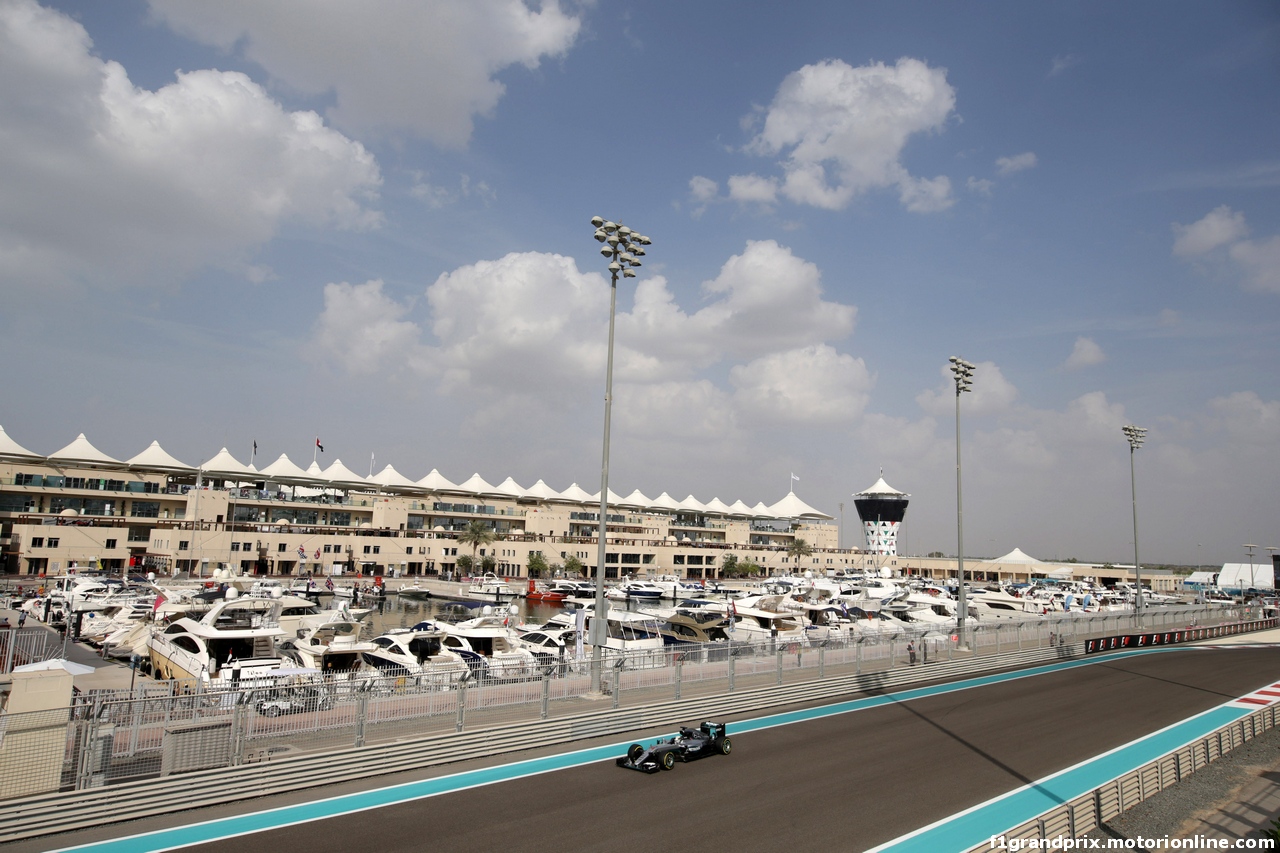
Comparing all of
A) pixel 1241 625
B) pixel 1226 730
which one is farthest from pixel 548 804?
pixel 1241 625

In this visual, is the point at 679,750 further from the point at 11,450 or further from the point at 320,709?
the point at 11,450

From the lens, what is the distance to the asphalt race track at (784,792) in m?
12.2

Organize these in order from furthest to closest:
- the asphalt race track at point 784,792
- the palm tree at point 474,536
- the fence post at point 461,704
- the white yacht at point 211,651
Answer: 1. the palm tree at point 474,536
2. the white yacht at point 211,651
3. the fence post at point 461,704
4. the asphalt race track at point 784,792

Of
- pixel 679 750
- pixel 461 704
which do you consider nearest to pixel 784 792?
pixel 679 750

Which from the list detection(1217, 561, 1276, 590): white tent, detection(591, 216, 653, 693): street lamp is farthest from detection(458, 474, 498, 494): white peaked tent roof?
detection(1217, 561, 1276, 590): white tent

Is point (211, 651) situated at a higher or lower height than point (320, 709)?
lower

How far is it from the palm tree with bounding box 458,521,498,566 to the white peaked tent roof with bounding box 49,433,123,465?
38346 millimetres

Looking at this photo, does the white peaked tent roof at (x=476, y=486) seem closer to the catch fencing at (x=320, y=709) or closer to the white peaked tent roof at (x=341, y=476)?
the white peaked tent roof at (x=341, y=476)

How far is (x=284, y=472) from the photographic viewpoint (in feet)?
325

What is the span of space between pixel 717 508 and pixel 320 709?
5195 inches

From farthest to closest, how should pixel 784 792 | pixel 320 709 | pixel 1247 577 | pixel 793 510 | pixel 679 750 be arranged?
pixel 793 510, pixel 1247 577, pixel 679 750, pixel 320 709, pixel 784 792

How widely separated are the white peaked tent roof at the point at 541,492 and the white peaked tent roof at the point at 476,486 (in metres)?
6.20

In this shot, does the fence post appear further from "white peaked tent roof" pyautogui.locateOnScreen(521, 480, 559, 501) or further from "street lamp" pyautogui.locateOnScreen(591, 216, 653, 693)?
"white peaked tent roof" pyautogui.locateOnScreen(521, 480, 559, 501)

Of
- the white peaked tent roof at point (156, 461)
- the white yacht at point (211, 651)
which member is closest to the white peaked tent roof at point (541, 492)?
the white peaked tent roof at point (156, 461)
